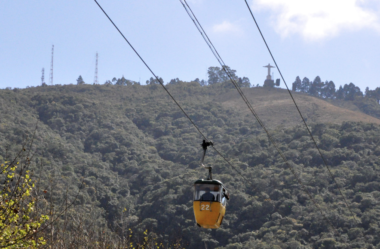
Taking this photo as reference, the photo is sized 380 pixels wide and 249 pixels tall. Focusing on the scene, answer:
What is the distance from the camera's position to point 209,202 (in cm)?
1355

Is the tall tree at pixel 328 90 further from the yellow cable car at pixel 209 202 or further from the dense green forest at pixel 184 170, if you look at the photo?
the yellow cable car at pixel 209 202

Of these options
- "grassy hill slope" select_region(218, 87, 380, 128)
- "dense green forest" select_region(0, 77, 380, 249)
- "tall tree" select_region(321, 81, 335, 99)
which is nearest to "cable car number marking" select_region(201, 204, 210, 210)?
"dense green forest" select_region(0, 77, 380, 249)

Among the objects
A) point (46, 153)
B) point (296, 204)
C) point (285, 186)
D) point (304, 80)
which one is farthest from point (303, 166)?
point (304, 80)

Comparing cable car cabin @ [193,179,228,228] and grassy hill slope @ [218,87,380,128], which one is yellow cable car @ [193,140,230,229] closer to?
cable car cabin @ [193,179,228,228]

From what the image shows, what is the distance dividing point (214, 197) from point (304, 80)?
369 feet

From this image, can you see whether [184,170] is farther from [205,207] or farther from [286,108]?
[205,207]

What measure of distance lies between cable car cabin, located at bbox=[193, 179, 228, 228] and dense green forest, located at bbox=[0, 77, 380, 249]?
44.3 ft

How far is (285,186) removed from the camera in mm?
56000

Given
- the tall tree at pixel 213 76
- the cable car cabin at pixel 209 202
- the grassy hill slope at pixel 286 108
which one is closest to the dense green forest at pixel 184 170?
the grassy hill slope at pixel 286 108

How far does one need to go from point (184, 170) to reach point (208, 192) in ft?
175

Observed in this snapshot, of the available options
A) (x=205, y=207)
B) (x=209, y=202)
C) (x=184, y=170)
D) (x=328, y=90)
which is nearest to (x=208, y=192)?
(x=209, y=202)

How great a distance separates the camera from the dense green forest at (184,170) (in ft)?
148

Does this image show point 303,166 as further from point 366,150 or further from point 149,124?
point 149,124

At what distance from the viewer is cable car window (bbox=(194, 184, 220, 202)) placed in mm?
13531
